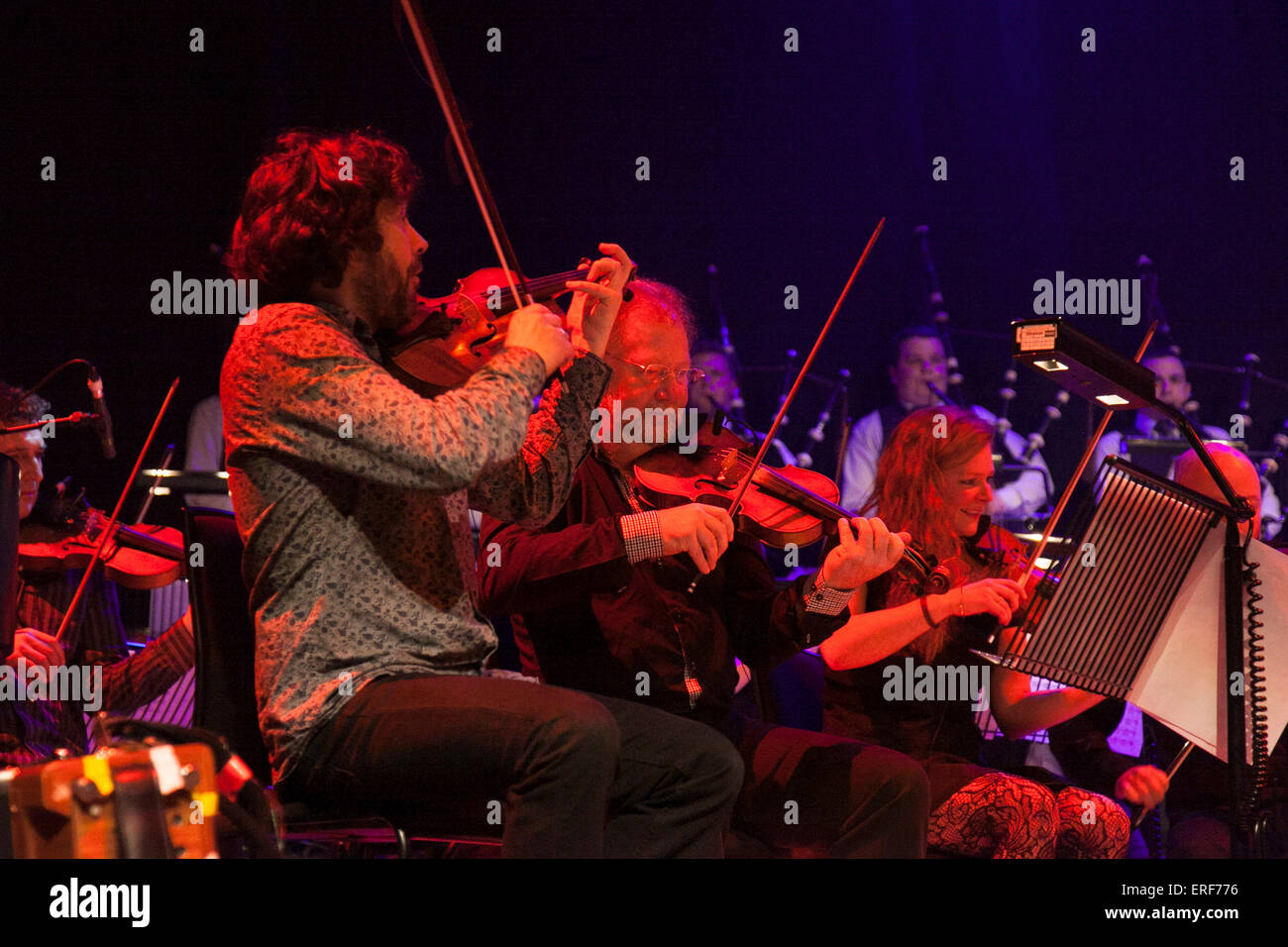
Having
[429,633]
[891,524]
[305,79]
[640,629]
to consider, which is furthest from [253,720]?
[305,79]

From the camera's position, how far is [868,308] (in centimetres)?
562

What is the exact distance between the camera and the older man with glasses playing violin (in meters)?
2.09

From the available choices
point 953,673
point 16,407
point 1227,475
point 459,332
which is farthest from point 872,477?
point 459,332

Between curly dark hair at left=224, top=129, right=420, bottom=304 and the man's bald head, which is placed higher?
curly dark hair at left=224, top=129, right=420, bottom=304

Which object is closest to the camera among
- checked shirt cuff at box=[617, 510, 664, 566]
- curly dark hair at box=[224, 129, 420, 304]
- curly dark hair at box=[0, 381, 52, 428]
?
curly dark hair at box=[224, 129, 420, 304]

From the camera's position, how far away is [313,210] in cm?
181

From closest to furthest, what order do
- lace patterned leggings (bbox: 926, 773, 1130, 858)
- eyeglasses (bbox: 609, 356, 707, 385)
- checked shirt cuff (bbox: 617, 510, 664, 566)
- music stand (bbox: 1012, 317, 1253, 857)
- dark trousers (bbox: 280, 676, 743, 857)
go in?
dark trousers (bbox: 280, 676, 743, 857) → checked shirt cuff (bbox: 617, 510, 664, 566) → music stand (bbox: 1012, 317, 1253, 857) → lace patterned leggings (bbox: 926, 773, 1130, 858) → eyeglasses (bbox: 609, 356, 707, 385)

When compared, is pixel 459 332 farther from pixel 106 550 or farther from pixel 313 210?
pixel 106 550

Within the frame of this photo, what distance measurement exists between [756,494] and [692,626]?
29 centimetres

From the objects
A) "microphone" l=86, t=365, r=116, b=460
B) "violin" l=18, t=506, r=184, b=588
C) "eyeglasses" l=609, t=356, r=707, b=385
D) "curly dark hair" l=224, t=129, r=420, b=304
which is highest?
"curly dark hair" l=224, t=129, r=420, b=304

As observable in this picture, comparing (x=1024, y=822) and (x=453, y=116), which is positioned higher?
(x=453, y=116)

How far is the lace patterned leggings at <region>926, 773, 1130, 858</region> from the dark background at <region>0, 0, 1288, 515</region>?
304cm

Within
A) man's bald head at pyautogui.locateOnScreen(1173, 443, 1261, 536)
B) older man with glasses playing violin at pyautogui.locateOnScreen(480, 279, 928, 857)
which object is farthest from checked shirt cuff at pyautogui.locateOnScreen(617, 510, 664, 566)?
man's bald head at pyautogui.locateOnScreen(1173, 443, 1261, 536)

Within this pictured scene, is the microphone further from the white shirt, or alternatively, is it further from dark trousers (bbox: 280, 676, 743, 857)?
the white shirt
